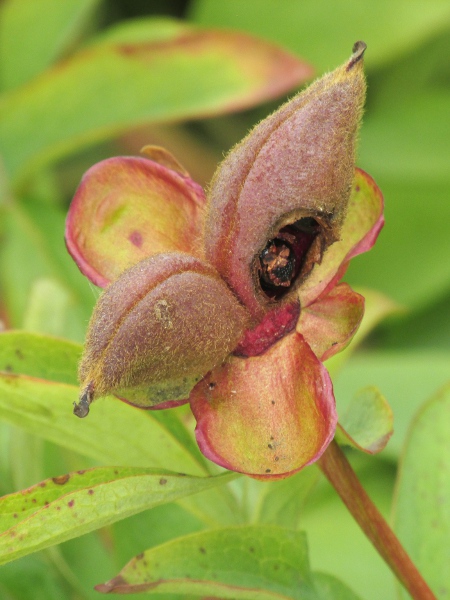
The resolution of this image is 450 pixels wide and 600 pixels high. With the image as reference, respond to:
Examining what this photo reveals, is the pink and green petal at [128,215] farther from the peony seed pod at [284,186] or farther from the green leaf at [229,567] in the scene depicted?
the green leaf at [229,567]

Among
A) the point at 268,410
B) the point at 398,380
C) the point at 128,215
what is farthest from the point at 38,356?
the point at 398,380

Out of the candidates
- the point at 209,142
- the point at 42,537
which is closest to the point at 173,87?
the point at 209,142

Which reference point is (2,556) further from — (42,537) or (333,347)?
(333,347)

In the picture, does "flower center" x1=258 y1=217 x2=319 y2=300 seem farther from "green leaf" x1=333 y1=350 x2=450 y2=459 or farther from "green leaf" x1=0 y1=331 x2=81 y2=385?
"green leaf" x1=333 y1=350 x2=450 y2=459

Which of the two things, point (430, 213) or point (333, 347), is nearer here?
point (333, 347)

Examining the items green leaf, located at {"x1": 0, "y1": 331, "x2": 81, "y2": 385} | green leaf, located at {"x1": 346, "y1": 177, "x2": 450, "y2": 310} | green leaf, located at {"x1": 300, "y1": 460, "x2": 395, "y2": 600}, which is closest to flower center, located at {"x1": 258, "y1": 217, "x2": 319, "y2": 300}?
green leaf, located at {"x1": 0, "y1": 331, "x2": 81, "y2": 385}

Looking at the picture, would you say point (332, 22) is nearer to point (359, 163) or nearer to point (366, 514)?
point (359, 163)

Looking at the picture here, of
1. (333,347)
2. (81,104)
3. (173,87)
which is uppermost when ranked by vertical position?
(333,347)
